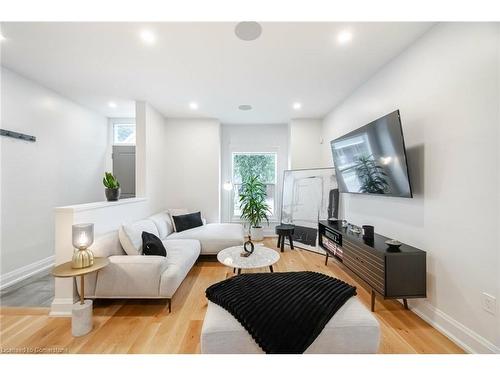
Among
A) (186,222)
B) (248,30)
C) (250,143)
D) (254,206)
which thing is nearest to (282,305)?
(248,30)

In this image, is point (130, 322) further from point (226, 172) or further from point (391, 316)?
point (226, 172)

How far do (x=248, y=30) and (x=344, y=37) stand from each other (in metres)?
0.94

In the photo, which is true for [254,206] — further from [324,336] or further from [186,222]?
[324,336]

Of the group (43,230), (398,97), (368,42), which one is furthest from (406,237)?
(43,230)

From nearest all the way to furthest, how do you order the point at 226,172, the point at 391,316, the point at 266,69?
the point at 391,316, the point at 266,69, the point at 226,172

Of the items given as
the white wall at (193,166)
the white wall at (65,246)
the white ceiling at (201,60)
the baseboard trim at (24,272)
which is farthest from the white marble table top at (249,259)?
the baseboard trim at (24,272)

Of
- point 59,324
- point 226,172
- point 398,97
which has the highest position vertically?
point 398,97

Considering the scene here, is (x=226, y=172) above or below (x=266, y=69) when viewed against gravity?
below

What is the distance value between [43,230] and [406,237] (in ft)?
15.8

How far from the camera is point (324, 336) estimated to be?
1.31 m

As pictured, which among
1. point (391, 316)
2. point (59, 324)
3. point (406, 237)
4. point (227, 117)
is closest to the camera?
point (59, 324)

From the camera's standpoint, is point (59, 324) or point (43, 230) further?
point (43, 230)

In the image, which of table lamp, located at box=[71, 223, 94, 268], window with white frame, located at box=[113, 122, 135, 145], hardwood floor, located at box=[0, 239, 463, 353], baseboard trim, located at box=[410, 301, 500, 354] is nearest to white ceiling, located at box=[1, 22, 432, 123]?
window with white frame, located at box=[113, 122, 135, 145]

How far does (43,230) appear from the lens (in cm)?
312
